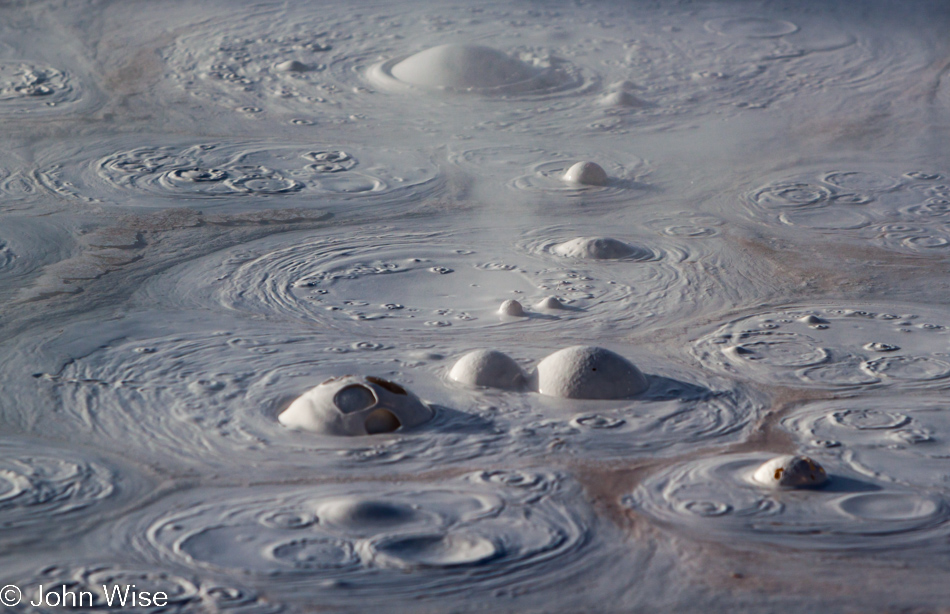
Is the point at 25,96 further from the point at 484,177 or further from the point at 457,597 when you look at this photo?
the point at 457,597

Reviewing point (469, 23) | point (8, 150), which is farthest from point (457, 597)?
point (469, 23)

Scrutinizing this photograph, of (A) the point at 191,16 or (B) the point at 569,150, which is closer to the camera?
(B) the point at 569,150

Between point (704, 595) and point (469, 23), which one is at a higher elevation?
point (469, 23)

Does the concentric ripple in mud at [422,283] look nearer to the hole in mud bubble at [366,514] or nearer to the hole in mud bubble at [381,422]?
the hole in mud bubble at [381,422]

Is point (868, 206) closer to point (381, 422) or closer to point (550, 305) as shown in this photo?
point (550, 305)

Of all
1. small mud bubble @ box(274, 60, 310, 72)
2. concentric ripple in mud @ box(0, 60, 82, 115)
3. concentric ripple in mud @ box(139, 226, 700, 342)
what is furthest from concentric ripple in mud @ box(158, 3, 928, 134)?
concentric ripple in mud @ box(139, 226, 700, 342)

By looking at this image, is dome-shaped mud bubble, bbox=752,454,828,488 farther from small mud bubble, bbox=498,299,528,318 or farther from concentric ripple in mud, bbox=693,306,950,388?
small mud bubble, bbox=498,299,528,318
